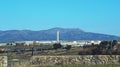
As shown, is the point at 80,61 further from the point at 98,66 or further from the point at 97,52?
the point at 97,52

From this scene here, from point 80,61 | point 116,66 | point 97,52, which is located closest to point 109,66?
point 116,66

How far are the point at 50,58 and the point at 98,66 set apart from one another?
421 cm

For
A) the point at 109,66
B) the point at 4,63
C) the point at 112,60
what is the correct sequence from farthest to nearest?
the point at 112,60 < the point at 109,66 < the point at 4,63

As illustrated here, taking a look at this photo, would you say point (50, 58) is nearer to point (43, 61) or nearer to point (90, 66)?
point (43, 61)

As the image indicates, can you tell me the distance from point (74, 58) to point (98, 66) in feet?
8.87

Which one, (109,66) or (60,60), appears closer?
(109,66)

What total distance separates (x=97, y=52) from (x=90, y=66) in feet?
42.0

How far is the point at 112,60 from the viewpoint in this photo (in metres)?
27.2

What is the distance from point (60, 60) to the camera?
28.2 m

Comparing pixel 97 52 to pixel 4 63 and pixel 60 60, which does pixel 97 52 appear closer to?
pixel 60 60

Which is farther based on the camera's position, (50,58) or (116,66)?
(50,58)

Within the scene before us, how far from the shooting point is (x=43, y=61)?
2838 cm

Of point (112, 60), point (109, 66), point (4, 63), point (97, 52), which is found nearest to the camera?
point (4, 63)

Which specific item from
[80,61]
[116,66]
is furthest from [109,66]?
[80,61]
